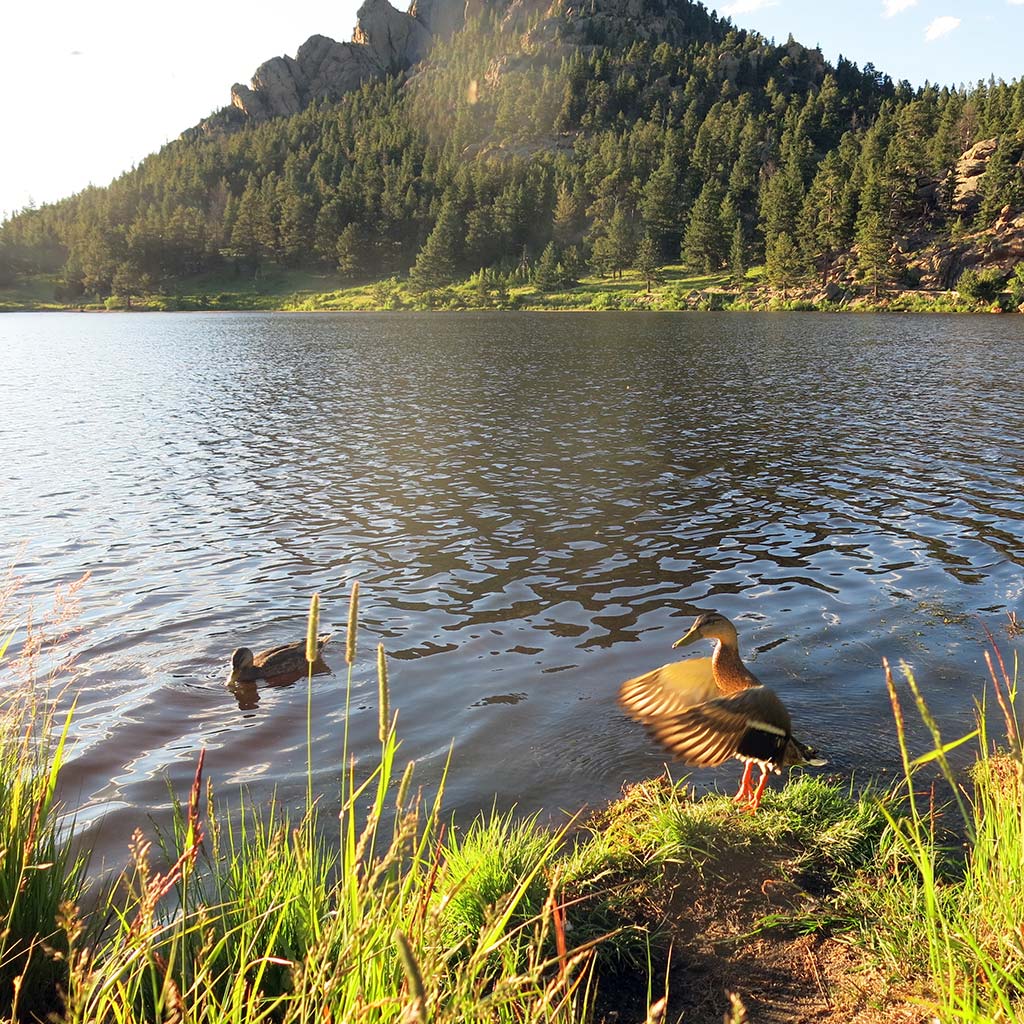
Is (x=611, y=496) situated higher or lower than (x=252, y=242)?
lower

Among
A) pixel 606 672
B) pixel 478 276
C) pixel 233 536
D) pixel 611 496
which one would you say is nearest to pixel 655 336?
pixel 611 496

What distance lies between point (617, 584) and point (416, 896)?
35.4ft

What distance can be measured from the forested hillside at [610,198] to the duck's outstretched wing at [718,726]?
92165mm

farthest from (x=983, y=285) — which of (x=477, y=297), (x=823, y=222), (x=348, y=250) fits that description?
(x=348, y=250)

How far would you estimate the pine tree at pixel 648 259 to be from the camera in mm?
112875

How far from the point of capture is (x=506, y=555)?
48.8 ft

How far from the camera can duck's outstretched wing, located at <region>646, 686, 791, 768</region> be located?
512 centimetres

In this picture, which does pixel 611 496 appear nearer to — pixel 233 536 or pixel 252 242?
pixel 233 536

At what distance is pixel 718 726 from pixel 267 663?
260 inches

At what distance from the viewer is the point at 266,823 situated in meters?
7.22

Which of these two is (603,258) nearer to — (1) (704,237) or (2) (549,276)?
(2) (549,276)

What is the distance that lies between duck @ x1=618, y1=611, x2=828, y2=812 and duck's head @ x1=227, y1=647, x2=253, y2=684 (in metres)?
5.52

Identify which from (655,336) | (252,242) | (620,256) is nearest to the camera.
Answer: (655,336)

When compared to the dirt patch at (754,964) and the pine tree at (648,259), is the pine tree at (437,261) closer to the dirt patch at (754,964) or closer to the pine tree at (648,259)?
the pine tree at (648,259)
